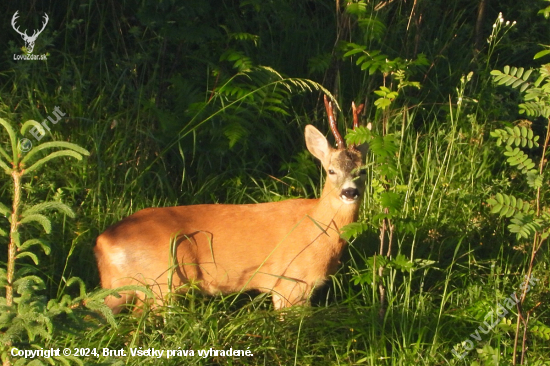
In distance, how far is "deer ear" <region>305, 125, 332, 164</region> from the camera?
16.4 ft

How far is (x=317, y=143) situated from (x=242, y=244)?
912 millimetres

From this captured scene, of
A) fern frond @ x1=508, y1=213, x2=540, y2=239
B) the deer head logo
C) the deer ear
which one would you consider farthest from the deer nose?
the deer head logo

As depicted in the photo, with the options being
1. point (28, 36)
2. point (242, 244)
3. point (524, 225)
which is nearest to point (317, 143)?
point (242, 244)

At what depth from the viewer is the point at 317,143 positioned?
16.7 ft

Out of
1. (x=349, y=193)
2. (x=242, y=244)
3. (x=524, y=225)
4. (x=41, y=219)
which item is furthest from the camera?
(x=242, y=244)

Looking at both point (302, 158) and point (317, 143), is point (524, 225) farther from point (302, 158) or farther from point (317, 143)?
point (302, 158)

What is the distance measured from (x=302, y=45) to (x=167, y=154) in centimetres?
160

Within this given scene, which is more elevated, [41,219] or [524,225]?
[41,219]

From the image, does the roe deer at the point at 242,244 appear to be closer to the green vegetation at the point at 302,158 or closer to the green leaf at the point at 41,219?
the green vegetation at the point at 302,158

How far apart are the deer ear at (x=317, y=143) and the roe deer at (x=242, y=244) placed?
0.15 meters

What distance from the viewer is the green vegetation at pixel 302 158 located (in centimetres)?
399

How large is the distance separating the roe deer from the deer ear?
0.50ft

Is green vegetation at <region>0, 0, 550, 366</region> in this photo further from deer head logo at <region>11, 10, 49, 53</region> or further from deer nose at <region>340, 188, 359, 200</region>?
deer nose at <region>340, 188, 359, 200</region>

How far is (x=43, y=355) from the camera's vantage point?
262cm
